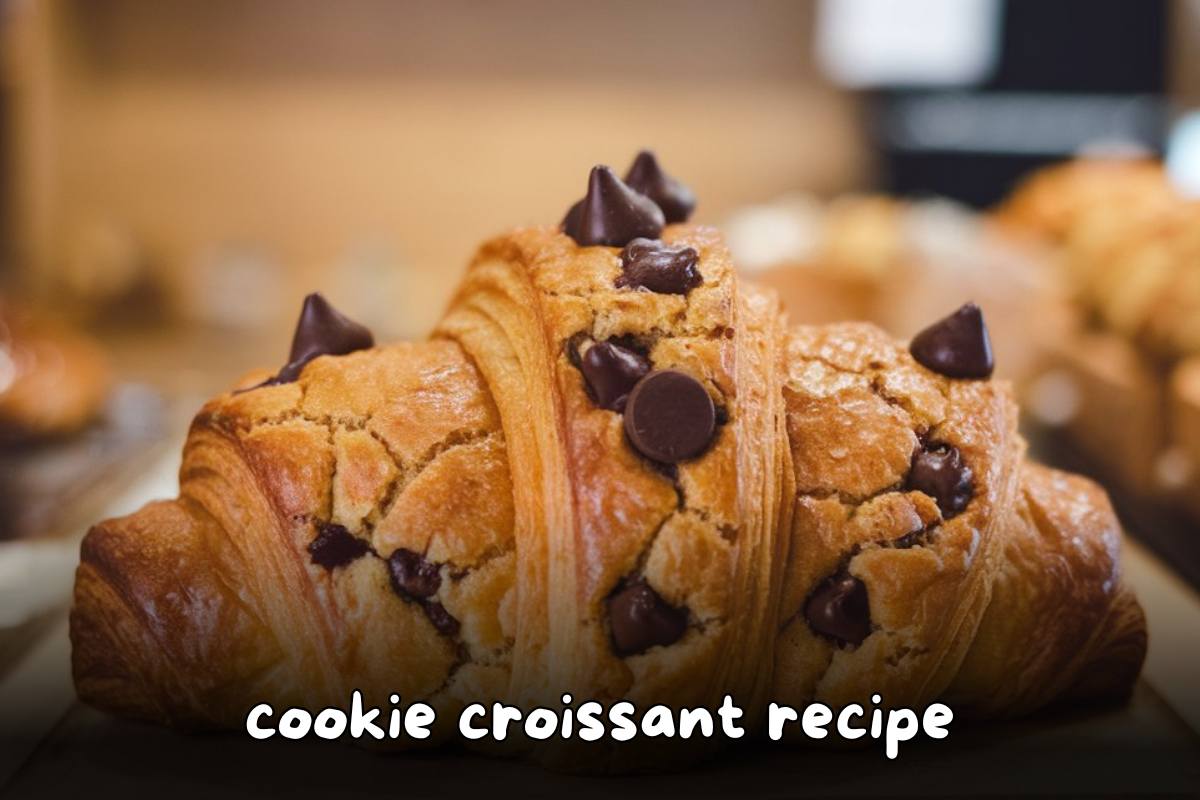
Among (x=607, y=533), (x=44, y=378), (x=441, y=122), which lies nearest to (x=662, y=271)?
(x=607, y=533)

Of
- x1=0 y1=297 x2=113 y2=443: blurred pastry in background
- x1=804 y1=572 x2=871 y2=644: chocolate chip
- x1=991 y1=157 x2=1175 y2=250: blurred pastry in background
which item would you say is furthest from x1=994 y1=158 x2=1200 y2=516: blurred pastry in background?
x1=0 y1=297 x2=113 y2=443: blurred pastry in background

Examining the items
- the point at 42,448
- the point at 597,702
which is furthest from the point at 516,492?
the point at 42,448

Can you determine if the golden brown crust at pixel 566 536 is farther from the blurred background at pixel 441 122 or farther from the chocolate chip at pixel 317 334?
the blurred background at pixel 441 122

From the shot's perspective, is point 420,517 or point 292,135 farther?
point 292,135

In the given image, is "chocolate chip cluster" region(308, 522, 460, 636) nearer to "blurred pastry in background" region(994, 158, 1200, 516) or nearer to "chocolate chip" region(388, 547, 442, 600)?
"chocolate chip" region(388, 547, 442, 600)

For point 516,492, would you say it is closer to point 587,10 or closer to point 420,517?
point 420,517

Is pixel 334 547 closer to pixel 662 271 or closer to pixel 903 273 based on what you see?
pixel 662 271

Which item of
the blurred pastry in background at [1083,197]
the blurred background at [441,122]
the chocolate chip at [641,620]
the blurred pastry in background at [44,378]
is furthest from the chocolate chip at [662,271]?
the blurred background at [441,122]
